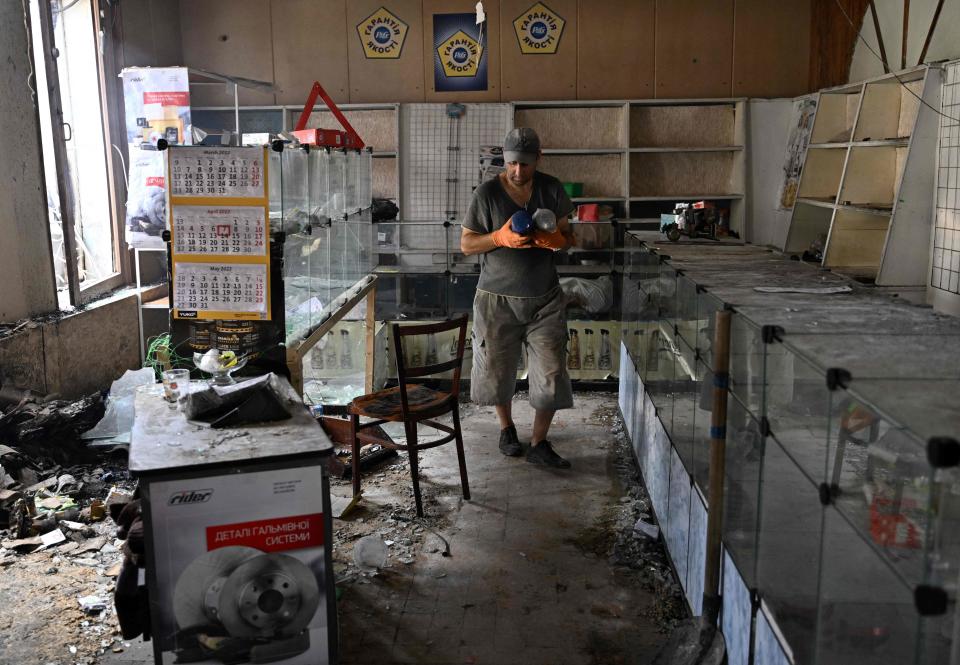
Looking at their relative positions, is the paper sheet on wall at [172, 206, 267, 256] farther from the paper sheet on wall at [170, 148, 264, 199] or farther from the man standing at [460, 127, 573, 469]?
the man standing at [460, 127, 573, 469]

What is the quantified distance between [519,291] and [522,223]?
0.44 m

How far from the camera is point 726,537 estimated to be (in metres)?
2.45

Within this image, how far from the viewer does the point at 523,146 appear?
4109mm

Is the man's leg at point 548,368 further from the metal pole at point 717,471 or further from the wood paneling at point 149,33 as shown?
the wood paneling at point 149,33

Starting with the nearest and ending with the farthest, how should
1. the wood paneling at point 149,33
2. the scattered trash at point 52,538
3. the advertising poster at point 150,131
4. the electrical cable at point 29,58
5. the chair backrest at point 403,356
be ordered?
the scattered trash at point 52,538, the chair backrest at point 403,356, the electrical cable at point 29,58, the advertising poster at point 150,131, the wood paneling at point 149,33

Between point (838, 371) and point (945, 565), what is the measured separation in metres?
0.42

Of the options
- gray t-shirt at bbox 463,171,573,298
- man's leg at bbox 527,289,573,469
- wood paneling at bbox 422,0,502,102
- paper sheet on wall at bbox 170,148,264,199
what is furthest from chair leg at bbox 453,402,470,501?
wood paneling at bbox 422,0,502,102

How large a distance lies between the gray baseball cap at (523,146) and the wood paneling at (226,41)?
3473 mm

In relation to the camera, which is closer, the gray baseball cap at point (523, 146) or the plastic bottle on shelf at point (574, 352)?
the gray baseball cap at point (523, 146)

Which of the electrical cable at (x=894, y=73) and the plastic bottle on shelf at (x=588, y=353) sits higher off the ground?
the electrical cable at (x=894, y=73)

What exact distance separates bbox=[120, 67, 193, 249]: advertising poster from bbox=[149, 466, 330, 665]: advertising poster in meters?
3.48

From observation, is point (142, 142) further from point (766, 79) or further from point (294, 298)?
point (766, 79)

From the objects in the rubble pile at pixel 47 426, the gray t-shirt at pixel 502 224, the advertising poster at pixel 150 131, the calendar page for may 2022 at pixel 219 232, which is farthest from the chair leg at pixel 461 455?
the advertising poster at pixel 150 131

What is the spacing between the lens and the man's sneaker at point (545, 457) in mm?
4473
